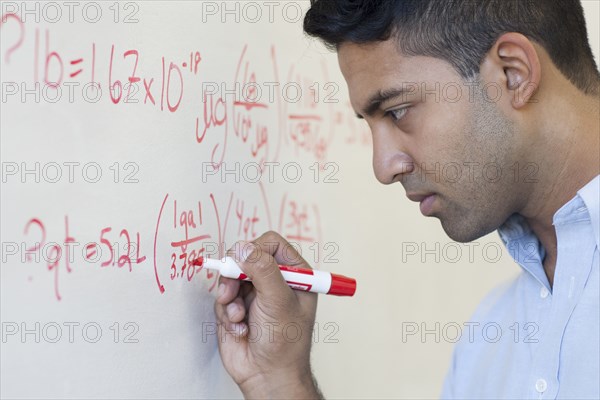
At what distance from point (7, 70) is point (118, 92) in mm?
113

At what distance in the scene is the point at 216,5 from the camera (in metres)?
0.75

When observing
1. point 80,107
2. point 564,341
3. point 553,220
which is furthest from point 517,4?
point 80,107

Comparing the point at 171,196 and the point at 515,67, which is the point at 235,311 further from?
the point at 515,67

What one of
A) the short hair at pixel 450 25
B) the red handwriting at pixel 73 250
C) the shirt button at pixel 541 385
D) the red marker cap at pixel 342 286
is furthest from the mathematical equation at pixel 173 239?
the shirt button at pixel 541 385

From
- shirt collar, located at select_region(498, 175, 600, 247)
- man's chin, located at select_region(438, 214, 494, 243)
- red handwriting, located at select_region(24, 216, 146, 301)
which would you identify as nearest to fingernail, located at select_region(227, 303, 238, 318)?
red handwriting, located at select_region(24, 216, 146, 301)

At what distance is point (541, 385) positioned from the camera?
73 cm

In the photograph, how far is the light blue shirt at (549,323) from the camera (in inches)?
28.0

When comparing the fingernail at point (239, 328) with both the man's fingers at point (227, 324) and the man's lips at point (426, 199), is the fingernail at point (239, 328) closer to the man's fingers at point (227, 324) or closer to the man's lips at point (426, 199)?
the man's fingers at point (227, 324)

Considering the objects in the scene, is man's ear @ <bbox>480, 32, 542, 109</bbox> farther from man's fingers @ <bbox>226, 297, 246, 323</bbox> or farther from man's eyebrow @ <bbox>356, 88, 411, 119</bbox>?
man's fingers @ <bbox>226, 297, 246, 323</bbox>

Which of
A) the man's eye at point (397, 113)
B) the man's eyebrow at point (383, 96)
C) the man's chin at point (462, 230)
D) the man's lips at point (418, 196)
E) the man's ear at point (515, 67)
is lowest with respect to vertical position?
the man's chin at point (462, 230)

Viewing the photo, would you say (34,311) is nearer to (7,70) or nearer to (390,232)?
(7,70)

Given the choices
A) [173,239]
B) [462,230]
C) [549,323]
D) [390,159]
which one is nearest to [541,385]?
[549,323]

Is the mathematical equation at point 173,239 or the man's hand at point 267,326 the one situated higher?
the mathematical equation at point 173,239

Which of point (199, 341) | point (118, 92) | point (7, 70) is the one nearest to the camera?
point (7, 70)
